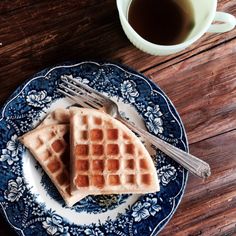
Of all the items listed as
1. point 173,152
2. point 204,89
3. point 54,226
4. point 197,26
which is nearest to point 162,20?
point 197,26

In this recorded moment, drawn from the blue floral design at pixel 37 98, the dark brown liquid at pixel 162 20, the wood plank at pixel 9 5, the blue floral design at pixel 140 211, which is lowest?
the blue floral design at pixel 140 211

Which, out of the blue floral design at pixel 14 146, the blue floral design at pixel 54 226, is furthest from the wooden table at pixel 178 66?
the blue floral design at pixel 54 226

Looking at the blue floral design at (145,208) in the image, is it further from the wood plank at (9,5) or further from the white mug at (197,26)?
the wood plank at (9,5)

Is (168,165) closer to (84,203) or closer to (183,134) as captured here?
(183,134)

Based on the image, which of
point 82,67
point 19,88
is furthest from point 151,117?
point 19,88

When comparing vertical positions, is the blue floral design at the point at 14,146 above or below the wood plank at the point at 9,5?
below
